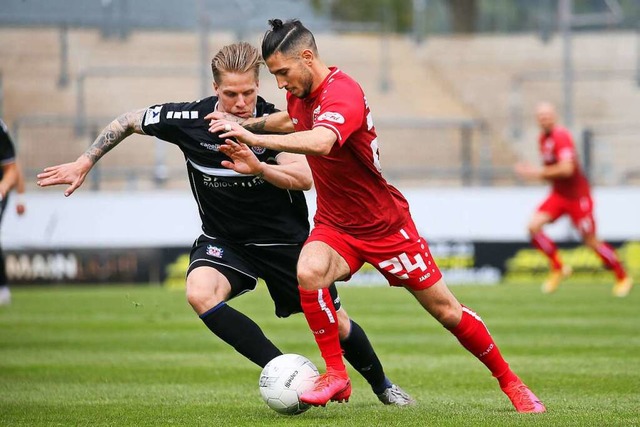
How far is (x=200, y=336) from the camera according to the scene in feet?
42.4

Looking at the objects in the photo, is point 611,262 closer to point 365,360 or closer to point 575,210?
point 575,210

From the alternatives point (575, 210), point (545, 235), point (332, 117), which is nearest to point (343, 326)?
point (332, 117)

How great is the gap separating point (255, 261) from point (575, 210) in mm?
11848

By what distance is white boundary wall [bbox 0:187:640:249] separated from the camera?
817 inches

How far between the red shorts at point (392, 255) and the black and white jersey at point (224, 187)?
52 centimetres

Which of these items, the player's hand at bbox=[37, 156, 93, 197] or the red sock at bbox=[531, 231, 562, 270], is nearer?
the player's hand at bbox=[37, 156, 93, 197]

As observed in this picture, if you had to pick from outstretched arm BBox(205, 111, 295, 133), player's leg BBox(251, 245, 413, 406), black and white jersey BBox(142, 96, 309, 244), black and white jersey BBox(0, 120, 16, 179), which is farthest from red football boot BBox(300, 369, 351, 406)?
black and white jersey BBox(0, 120, 16, 179)

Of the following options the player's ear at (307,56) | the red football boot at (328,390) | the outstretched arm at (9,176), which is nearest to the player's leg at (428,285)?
the red football boot at (328,390)

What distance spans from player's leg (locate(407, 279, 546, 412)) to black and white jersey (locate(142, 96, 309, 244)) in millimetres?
1038

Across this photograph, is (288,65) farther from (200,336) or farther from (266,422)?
(200,336)

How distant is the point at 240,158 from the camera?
6480 millimetres

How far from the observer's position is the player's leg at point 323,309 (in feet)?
22.5

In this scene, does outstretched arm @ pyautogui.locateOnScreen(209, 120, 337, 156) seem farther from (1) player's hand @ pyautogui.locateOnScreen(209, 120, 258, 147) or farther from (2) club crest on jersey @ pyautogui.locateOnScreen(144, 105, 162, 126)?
(2) club crest on jersey @ pyautogui.locateOnScreen(144, 105, 162, 126)

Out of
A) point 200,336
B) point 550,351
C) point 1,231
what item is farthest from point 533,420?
point 1,231
